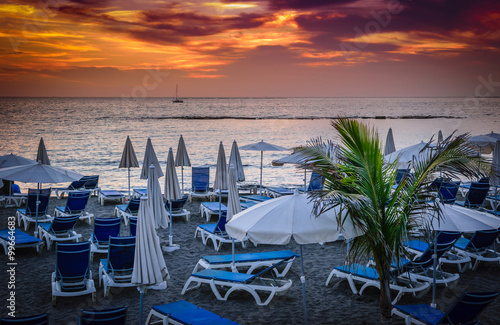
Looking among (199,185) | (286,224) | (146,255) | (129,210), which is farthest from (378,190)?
(199,185)

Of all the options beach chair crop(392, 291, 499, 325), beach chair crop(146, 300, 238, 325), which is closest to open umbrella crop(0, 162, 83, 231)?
beach chair crop(146, 300, 238, 325)

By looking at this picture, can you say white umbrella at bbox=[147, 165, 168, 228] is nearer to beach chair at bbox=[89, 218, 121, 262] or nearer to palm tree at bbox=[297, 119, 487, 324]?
beach chair at bbox=[89, 218, 121, 262]

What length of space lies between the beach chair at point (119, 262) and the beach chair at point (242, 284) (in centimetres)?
103

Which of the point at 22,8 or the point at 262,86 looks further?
the point at 262,86

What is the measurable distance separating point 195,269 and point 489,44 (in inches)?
1448

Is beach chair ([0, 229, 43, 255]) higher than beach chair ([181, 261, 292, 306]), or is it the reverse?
beach chair ([181, 261, 292, 306])

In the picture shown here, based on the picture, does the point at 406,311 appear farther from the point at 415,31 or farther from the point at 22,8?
the point at 415,31

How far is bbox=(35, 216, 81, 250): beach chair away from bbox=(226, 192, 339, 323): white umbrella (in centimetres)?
543

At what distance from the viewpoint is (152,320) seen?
21.4ft

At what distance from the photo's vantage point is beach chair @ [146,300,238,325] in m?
5.71

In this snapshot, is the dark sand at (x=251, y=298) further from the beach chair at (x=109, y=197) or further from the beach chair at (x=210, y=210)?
the beach chair at (x=109, y=197)

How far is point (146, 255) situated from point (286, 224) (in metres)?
2.00

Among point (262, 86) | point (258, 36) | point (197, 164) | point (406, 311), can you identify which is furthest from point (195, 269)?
point (262, 86)

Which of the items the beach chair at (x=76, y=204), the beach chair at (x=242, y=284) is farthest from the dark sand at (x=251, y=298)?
the beach chair at (x=76, y=204)
